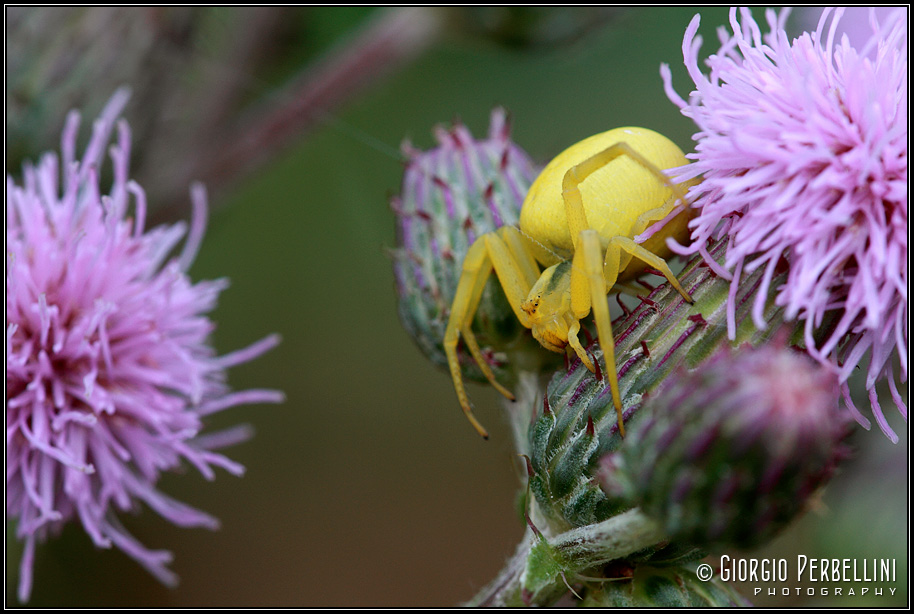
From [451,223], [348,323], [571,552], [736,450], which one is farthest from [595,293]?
[348,323]

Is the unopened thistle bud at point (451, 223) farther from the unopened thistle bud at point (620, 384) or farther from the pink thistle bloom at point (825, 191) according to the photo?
the pink thistle bloom at point (825, 191)

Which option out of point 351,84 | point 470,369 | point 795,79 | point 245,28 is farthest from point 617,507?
point 245,28

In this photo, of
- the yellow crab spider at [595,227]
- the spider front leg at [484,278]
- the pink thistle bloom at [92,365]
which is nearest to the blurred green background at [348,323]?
the pink thistle bloom at [92,365]

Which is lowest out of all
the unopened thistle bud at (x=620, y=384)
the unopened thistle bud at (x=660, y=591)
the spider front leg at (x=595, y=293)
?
the unopened thistle bud at (x=660, y=591)

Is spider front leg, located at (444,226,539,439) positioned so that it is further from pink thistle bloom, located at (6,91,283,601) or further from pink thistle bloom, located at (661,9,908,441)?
pink thistle bloom, located at (6,91,283,601)

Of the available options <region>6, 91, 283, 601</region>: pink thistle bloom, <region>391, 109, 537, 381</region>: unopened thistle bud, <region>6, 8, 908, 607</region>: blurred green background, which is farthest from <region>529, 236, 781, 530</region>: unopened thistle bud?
<region>6, 8, 908, 607</region>: blurred green background

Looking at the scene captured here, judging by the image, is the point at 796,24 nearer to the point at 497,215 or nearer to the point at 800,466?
the point at 497,215
